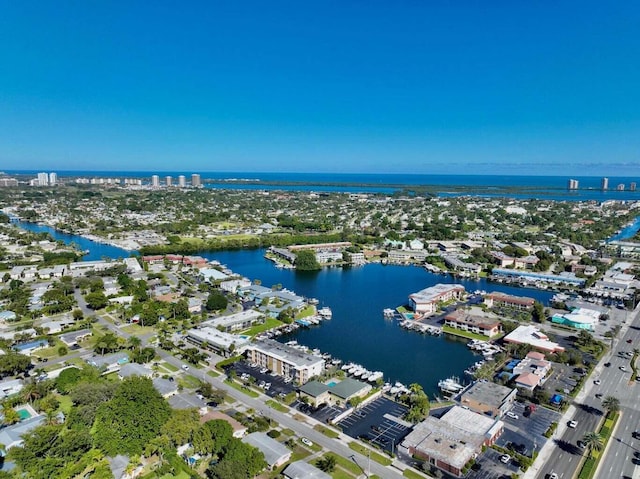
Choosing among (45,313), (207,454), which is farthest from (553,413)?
(45,313)

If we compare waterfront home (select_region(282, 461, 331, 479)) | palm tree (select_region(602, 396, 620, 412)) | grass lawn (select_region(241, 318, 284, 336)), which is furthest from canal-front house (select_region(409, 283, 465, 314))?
waterfront home (select_region(282, 461, 331, 479))

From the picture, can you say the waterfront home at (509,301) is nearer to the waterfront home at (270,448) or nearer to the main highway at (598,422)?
the main highway at (598,422)

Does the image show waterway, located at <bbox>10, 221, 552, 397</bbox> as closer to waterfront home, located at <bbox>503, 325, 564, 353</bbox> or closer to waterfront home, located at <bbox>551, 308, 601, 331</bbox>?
waterfront home, located at <bbox>503, 325, 564, 353</bbox>

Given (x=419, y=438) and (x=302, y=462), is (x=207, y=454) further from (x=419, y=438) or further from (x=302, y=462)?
(x=419, y=438)

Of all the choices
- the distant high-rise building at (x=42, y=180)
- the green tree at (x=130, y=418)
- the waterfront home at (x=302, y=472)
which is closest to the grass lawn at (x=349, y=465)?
the waterfront home at (x=302, y=472)

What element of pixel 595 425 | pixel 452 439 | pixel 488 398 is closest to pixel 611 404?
pixel 595 425

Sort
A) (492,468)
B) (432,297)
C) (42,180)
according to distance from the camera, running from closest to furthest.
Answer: (492,468), (432,297), (42,180)

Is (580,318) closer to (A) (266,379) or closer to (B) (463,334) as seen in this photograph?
(B) (463,334)
